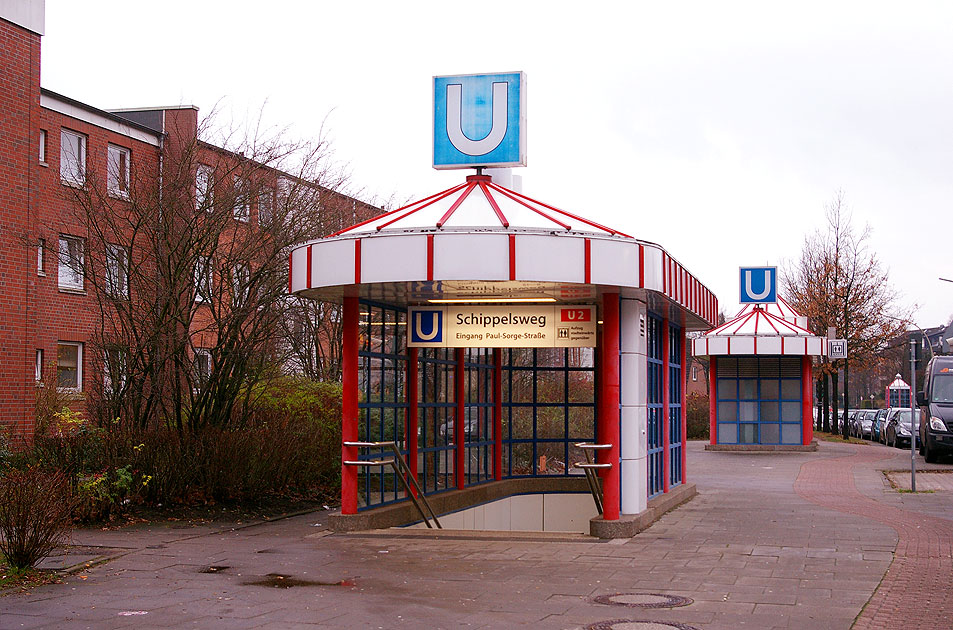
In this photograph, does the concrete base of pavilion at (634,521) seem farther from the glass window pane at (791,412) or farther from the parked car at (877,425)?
the parked car at (877,425)

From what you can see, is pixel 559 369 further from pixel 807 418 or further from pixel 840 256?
pixel 840 256

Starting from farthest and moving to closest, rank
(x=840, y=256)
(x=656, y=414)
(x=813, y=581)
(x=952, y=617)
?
(x=840, y=256) < (x=656, y=414) < (x=813, y=581) < (x=952, y=617)

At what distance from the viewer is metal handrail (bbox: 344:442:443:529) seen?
1301cm

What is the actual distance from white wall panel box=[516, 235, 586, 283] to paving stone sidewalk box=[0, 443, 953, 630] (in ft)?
→ 9.52

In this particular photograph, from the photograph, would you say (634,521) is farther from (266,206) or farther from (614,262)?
(266,206)

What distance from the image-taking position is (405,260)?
473 inches

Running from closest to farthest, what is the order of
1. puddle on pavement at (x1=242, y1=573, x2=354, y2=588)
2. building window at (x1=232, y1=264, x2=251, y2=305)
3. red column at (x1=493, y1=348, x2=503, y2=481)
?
puddle on pavement at (x1=242, y1=573, x2=354, y2=588)
building window at (x1=232, y1=264, x2=251, y2=305)
red column at (x1=493, y1=348, x2=503, y2=481)

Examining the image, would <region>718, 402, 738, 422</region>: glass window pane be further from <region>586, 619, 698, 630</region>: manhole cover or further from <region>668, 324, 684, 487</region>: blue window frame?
<region>586, 619, 698, 630</region>: manhole cover

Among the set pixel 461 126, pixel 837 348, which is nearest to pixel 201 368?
pixel 461 126

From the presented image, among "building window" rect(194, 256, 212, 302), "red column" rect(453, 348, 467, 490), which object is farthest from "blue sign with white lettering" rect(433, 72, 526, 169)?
"building window" rect(194, 256, 212, 302)

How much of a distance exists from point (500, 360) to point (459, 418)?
5.62 ft

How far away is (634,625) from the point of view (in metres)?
7.86

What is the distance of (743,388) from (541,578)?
84.5 feet

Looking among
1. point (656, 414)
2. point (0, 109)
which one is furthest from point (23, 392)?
point (656, 414)
